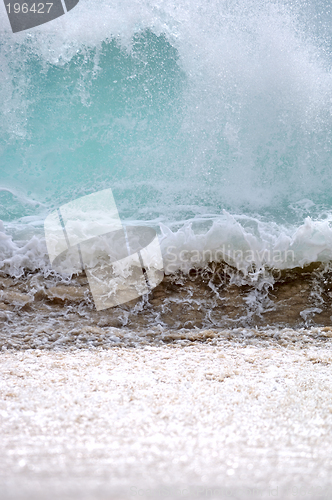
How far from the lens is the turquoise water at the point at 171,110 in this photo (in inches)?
143

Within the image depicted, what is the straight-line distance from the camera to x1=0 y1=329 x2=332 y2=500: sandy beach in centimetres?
63

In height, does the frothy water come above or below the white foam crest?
above

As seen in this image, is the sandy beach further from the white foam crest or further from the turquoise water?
the turquoise water

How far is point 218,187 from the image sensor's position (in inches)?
142

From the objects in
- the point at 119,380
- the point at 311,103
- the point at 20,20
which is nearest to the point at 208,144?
the point at 311,103

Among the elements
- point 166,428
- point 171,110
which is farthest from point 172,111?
point 166,428

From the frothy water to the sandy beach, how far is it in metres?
1.95

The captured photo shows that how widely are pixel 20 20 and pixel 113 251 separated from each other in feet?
9.96

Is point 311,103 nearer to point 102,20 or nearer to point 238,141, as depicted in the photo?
point 238,141

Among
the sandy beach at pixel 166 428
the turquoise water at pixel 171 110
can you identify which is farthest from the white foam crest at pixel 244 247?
the sandy beach at pixel 166 428

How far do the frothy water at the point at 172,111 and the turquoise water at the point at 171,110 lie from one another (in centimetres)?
1

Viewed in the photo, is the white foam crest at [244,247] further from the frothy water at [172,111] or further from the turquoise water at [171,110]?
the turquoise water at [171,110]

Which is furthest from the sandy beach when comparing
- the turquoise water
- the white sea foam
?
the turquoise water

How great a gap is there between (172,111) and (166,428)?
3.59 meters
